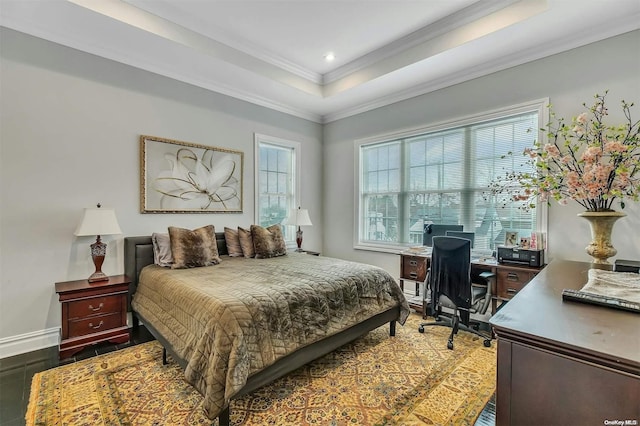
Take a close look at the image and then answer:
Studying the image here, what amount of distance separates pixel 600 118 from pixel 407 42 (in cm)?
202

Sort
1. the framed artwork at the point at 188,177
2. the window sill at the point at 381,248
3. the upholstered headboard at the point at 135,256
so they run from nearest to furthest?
the upholstered headboard at the point at 135,256 < the framed artwork at the point at 188,177 < the window sill at the point at 381,248

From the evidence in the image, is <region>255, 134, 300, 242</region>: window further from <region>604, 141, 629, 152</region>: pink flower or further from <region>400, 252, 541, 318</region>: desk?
<region>604, 141, 629, 152</region>: pink flower

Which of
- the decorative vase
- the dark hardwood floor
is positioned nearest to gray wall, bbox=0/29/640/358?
the dark hardwood floor

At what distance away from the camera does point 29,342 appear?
8.94 ft

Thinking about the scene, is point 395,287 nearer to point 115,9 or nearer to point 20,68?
point 115,9

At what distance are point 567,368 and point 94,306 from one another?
11.1ft

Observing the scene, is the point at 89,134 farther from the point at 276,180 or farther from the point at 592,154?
the point at 592,154

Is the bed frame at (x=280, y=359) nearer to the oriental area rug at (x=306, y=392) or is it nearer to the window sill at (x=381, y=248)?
the oriental area rug at (x=306, y=392)

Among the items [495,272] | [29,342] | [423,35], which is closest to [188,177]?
[29,342]

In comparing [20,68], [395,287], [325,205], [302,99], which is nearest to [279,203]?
[325,205]

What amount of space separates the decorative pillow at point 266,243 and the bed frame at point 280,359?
1.55ft

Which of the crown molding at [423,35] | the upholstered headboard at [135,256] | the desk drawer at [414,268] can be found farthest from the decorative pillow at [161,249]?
the crown molding at [423,35]

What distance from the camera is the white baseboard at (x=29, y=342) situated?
2.61 meters

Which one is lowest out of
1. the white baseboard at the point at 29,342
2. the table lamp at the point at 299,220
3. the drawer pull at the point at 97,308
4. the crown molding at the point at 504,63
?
the white baseboard at the point at 29,342
